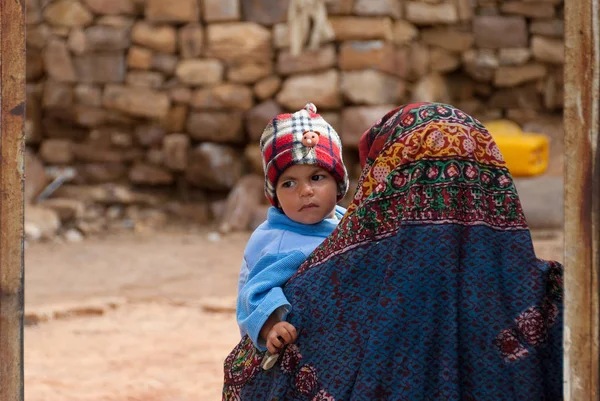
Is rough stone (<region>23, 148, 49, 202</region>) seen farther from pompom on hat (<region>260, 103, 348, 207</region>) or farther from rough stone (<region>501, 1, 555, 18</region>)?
pompom on hat (<region>260, 103, 348, 207</region>)

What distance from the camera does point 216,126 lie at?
8273mm

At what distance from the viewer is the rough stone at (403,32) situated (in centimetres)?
784

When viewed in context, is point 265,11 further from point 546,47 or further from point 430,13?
point 546,47

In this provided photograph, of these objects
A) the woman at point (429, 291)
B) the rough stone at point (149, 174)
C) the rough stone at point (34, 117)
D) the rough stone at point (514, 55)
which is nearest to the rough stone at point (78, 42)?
the rough stone at point (34, 117)

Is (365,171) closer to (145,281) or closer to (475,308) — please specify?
(475,308)

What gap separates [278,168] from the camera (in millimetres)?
2328

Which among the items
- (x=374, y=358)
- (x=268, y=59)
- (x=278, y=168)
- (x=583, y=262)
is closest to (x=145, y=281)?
(x=268, y=59)

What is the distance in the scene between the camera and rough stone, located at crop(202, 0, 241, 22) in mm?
7970

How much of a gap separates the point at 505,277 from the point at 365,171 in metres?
0.46

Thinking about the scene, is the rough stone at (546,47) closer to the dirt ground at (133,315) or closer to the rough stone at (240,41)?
the dirt ground at (133,315)

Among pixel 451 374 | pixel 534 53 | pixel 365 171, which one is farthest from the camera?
pixel 534 53

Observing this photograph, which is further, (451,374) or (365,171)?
(365,171)

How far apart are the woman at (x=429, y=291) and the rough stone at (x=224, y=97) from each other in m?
6.13

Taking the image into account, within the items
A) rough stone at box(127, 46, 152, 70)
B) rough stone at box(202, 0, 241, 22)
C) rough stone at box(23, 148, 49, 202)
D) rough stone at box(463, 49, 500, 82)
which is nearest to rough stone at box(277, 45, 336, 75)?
rough stone at box(202, 0, 241, 22)
